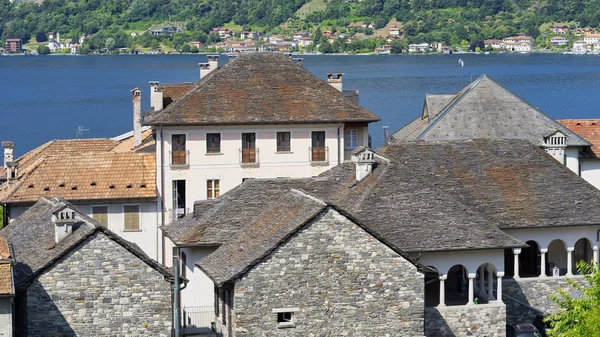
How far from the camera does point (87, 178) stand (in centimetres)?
5825

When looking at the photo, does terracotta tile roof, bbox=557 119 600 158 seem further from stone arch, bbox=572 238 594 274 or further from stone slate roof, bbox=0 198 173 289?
stone slate roof, bbox=0 198 173 289

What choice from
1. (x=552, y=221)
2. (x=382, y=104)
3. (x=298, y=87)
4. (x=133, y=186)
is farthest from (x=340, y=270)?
(x=382, y=104)

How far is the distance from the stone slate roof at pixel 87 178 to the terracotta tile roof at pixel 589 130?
1859 centimetres

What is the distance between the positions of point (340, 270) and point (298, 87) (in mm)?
26042

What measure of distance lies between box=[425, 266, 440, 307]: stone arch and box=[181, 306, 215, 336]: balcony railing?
6.27m

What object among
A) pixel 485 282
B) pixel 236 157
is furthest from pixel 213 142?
pixel 485 282

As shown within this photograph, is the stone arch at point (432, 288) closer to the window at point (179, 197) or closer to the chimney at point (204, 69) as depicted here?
the window at point (179, 197)

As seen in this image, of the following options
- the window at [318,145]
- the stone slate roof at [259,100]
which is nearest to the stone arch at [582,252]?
the stone slate roof at [259,100]

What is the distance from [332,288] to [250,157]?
78.5 ft

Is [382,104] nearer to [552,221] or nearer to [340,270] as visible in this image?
[552,221]

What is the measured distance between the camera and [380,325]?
129 feet

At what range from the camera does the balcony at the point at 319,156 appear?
62938mm

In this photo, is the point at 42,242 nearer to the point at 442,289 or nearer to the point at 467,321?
the point at 442,289

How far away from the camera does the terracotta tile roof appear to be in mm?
64562
